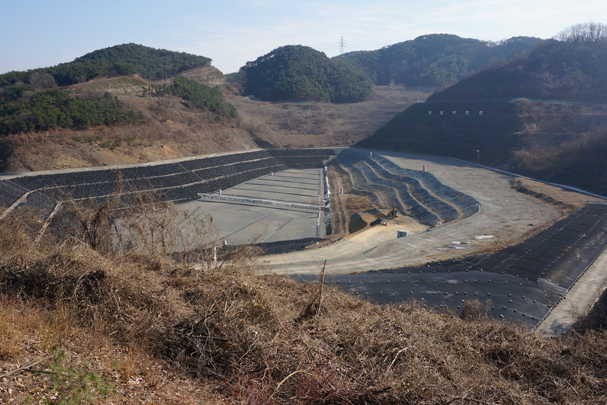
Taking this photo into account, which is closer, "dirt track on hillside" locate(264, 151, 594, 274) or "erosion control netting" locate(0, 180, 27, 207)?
"dirt track on hillside" locate(264, 151, 594, 274)

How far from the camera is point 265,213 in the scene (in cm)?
3231

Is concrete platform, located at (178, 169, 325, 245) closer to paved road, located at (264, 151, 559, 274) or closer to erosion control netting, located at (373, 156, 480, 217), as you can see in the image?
paved road, located at (264, 151, 559, 274)

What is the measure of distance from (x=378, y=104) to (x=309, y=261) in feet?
242

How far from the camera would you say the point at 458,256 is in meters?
18.1

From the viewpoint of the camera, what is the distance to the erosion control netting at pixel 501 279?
12977 millimetres

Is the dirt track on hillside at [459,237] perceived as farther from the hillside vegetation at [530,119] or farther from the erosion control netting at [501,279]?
the hillside vegetation at [530,119]

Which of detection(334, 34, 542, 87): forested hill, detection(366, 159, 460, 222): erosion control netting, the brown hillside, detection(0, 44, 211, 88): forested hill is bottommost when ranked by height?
detection(366, 159, 460, 222): erosion control netting

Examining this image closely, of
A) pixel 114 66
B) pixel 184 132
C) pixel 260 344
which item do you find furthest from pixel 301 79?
pixel 260 344

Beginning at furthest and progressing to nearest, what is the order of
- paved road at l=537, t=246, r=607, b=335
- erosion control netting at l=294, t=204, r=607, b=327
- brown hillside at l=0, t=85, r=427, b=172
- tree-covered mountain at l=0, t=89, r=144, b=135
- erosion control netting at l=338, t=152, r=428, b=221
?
tree-covered mountain at l=0, t=89, r=144, b=135, brown hillside at l=0, t=85, r=427, b=172, erosion control netting at l=338, t=152, r=428, b=221, erosion control netting at l=294, t=204, r=607, b=327, paved road at l=537, t=246, r=607, b=335

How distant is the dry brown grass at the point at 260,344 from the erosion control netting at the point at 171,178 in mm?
14906

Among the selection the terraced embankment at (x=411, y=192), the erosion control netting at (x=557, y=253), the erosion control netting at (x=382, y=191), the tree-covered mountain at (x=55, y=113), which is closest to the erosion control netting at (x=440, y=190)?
the terraced embankment at (x=411, y=192)

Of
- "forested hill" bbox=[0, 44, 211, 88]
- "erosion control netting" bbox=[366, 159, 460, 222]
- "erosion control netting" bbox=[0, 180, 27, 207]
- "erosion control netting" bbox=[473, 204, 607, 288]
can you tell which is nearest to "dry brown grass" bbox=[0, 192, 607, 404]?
"erosion control netting" bbox=[473, 204, 607, 288]

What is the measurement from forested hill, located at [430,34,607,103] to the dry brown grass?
56600mm

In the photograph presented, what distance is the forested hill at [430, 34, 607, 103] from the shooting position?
2037 inches
